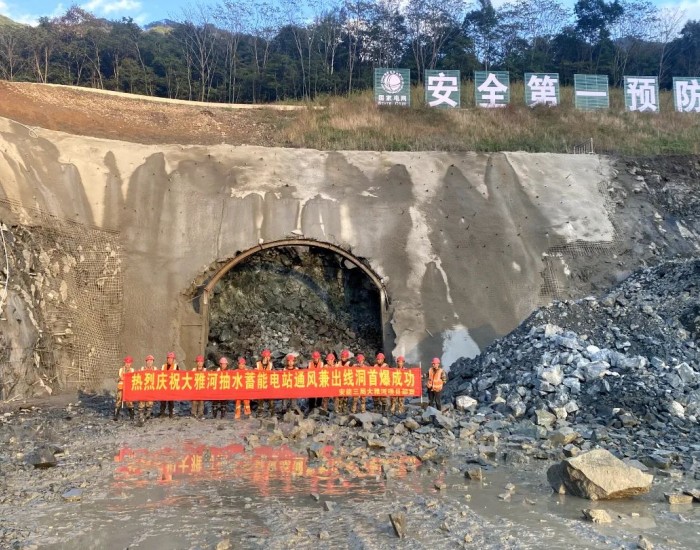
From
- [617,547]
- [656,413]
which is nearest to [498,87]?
[656,413]

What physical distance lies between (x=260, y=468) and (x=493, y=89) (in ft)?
68.4

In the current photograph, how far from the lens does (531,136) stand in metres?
23.7

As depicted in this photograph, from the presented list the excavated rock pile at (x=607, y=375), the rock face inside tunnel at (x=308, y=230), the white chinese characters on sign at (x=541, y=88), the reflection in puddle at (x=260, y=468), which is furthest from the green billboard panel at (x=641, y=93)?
the reflection in puddle at (x=260, y=468)

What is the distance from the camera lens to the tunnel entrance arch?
16328mm

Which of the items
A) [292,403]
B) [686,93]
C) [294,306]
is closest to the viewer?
[292,403]

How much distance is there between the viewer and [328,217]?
57.3ft

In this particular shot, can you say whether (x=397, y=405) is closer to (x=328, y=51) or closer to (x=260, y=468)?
(x=260, y=468)

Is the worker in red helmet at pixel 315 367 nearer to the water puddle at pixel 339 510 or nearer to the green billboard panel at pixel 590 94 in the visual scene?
the water puddle at pixel 339 510

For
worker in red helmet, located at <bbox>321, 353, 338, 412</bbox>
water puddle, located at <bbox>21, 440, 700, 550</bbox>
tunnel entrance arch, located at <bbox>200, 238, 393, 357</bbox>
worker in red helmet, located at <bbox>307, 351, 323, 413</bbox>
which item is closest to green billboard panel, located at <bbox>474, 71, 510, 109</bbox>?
tunnel entrance arch, located at <bbox>200, 238, 393, 357</bbox>

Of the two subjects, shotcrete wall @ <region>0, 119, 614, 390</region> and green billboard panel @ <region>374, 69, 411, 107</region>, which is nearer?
shotcrete wall @ <region>0, 119, 614, 390</region>

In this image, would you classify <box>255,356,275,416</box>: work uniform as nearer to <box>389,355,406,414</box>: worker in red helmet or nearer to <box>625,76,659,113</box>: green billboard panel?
<box>389,355,406,414</box>: worker in red helmet

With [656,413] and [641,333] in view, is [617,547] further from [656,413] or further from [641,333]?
[641,333]

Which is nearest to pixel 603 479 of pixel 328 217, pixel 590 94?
pixel 328 217

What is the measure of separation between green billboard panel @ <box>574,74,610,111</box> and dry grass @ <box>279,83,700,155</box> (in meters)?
0.76
